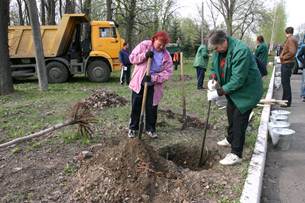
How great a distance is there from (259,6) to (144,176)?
1786 inches

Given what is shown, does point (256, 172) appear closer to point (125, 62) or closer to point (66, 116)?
point (66, 116)

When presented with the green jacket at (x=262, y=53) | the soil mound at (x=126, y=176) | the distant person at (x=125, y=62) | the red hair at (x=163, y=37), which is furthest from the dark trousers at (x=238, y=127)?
the distant person at (x=125, y=62)

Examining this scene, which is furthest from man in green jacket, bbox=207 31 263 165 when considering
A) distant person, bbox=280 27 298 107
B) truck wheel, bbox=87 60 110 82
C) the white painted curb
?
truck wheel, bbox=87 60 110 82

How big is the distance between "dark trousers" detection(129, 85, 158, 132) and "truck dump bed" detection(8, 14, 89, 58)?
1134 cm

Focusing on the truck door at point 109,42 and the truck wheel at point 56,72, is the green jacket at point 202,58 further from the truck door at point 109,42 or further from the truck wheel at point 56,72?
the truck wheel at point 56,72

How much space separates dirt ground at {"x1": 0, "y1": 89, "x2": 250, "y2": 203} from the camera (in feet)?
13.0

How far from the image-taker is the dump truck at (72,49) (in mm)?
16531

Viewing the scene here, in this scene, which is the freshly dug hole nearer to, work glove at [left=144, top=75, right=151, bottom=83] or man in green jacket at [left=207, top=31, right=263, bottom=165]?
man in green jacket at [left=207, top=31, right=263, bottom=165]

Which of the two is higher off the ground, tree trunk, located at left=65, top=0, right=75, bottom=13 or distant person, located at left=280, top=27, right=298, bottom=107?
tree trunk, located at left=65, top=0, right=75, bottom=13

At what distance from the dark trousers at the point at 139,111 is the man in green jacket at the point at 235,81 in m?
1.20

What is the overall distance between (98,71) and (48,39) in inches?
107

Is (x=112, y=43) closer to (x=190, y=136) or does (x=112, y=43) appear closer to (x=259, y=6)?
(x=190, y=136)

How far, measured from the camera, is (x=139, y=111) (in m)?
6.08

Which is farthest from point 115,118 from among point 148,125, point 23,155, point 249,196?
point 249,196
